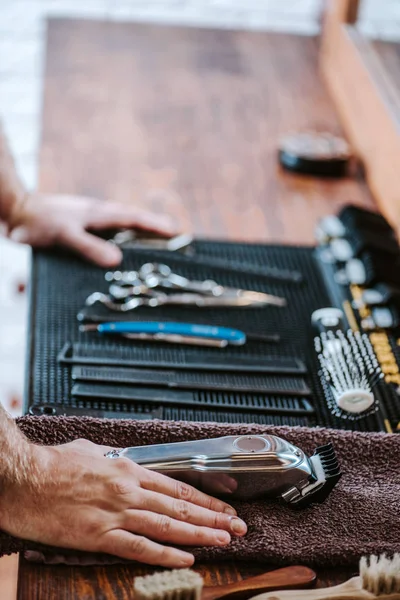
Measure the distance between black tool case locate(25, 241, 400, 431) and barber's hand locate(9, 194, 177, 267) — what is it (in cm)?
3

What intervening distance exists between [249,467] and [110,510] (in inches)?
6.0

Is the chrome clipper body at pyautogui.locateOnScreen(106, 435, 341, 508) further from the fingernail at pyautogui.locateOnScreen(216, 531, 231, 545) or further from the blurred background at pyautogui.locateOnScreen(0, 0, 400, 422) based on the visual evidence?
the blurred background at pyautogui.locateOnScreen(0, 0, 400, 422)

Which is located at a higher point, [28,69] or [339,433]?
[339,433]

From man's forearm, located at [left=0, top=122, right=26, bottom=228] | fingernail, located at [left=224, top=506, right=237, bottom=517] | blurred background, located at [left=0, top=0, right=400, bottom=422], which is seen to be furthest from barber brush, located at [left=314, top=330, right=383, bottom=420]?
blurred background, located at [left=0, top=0, right=400, bottom=422]

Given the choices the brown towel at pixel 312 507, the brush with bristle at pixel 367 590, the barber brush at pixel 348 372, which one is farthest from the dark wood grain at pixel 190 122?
the brush with bristle at pixel 367 590

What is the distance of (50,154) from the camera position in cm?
178

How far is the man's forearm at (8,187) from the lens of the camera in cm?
153

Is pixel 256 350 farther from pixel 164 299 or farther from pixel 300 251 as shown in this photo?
pixel 300 251

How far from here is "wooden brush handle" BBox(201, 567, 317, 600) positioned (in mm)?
847

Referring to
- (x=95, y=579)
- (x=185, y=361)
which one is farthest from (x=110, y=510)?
(x=185, y=361)

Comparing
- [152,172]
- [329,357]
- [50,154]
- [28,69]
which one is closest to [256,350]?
[329,357]

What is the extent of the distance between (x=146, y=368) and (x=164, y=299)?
7.1 inches

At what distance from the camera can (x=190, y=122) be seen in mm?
1941

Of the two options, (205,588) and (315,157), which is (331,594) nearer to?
(205,588)
